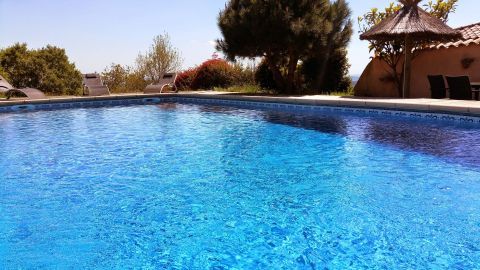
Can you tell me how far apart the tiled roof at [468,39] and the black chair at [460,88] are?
1.79 m

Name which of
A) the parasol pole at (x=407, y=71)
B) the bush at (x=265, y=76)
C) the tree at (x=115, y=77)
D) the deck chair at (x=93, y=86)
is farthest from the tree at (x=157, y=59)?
the parasol pole at (x=407, y=71)

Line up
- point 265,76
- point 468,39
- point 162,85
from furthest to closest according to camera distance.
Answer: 1. point 162,85
2. point 265,76
3. point 468,39

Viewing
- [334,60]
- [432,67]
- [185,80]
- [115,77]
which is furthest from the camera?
[115,77]

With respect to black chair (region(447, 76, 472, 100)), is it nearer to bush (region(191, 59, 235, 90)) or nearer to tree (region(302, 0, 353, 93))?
tree (region(302, 0, 353, 93))

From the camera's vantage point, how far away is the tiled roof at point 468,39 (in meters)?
11.1

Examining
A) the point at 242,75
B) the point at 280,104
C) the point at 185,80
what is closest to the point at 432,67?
the point at 280,104

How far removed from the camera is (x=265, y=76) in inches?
657

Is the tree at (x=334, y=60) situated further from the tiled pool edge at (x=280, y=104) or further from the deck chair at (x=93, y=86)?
the deck chair at (x=93, y=86)

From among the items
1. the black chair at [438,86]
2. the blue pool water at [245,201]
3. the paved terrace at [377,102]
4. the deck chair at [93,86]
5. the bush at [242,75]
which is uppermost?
the bush at [242,75]

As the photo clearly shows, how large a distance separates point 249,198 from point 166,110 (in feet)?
31.5

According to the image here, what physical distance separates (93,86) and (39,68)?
5065 mm

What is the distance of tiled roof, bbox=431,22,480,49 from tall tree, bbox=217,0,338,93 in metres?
3.81

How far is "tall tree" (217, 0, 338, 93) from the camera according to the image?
13352mm

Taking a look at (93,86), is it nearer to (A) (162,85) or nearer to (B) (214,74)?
(A) (162,85)
